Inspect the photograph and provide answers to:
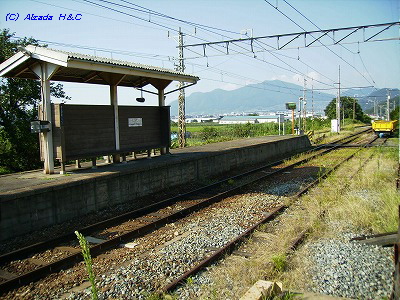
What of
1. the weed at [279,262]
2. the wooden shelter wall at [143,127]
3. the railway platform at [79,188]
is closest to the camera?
the weed at [279,262]

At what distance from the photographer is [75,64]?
9.74m

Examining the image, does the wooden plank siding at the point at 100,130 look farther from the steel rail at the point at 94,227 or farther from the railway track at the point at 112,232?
the railway track at the point at 112,232

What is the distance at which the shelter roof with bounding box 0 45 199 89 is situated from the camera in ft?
31.6

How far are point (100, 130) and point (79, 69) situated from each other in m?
2.10

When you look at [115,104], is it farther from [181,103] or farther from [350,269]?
[181,103]

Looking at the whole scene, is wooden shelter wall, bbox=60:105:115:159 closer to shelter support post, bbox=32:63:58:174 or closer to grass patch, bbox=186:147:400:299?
shelter support post, bbox=32:63:58:174

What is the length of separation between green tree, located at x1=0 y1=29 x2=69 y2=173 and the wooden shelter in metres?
7.83

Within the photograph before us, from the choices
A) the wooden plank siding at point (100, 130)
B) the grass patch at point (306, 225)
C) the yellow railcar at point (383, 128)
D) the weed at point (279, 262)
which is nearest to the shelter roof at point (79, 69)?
the wooden plank siding at point (100, 130)

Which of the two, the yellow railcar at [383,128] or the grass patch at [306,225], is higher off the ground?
the yellow railcar at [383,128]

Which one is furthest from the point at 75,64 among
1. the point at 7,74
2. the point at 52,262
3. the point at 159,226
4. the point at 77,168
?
the point at 52,262

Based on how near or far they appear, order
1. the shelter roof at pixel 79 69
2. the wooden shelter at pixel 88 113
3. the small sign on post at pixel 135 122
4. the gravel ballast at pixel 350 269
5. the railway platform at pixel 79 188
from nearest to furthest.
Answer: the gravel ballast at pixel 350 269 < the railway platform at pixel 79 188 < the shelter roof at pixel 79 69 < the wooden shelter at pixel 88 113 < the small sign on post at pixel 135 122

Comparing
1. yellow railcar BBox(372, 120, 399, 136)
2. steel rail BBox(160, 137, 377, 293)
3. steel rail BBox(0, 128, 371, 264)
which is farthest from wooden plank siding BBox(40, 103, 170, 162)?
yellow railcar BBox(372, 120, 399, 136)

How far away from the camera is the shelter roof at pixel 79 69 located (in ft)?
31.6

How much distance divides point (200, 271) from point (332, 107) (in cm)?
8855
